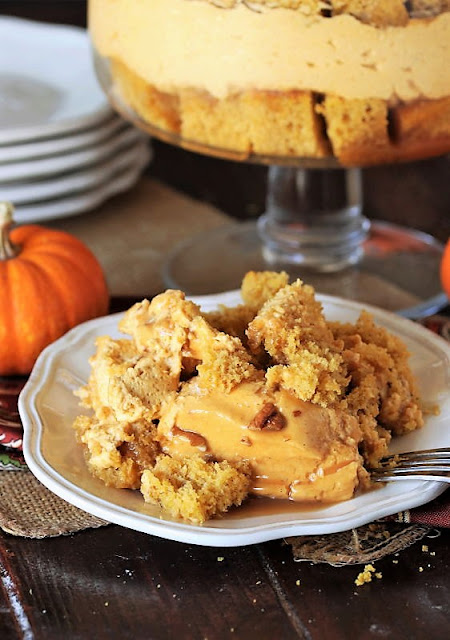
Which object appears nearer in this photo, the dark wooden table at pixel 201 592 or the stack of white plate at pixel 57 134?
the dark wooden table at pixel 201 592

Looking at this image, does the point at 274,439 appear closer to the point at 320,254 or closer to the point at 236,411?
the point at 236,411

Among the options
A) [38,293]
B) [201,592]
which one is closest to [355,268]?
[38,293]

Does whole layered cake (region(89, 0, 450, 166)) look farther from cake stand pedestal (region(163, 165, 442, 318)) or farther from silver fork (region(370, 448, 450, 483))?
silver fork (region(370, 448, 450, 483))

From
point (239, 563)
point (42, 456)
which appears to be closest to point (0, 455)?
point (42, 456)

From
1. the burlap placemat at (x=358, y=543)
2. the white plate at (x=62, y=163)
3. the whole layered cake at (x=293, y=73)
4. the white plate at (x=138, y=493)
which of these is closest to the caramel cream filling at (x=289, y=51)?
the whole layered cake at (x=293, y=73)

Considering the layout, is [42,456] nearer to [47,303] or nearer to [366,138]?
[47,303]

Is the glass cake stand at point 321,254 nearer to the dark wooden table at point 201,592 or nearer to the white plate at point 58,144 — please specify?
the white plate at point 58,144

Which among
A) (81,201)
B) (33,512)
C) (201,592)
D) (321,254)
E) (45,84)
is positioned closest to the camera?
(201,592)
